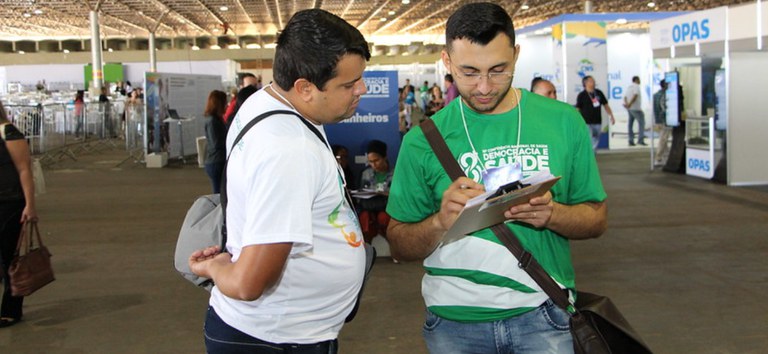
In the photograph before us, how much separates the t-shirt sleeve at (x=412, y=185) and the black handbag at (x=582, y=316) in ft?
0.26

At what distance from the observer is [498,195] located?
193 cm

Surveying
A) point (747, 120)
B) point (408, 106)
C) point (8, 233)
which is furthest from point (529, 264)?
point (408, 106)

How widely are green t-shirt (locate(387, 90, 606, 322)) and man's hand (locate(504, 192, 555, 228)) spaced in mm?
121

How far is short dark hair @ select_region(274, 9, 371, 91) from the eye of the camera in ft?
6.23

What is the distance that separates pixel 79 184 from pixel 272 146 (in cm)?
1398

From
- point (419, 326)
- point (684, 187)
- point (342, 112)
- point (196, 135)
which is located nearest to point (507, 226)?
point (342, 112)

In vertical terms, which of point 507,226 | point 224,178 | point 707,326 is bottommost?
point 707,326

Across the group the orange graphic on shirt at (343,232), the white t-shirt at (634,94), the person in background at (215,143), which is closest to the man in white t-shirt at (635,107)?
the white t-shirt at (634,94)

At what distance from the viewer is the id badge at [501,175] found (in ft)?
7.12

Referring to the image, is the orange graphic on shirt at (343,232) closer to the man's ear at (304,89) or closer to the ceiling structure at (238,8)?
the man's ear at (304,89)

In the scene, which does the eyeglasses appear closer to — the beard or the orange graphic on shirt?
the beard

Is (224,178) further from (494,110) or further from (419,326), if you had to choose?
(419,326)

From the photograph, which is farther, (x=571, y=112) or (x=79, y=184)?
(x=79, y=184)

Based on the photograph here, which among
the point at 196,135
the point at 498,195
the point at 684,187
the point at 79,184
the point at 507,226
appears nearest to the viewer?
the point at 498,195
